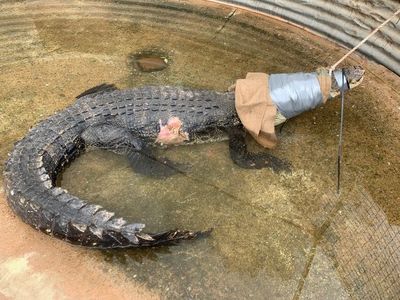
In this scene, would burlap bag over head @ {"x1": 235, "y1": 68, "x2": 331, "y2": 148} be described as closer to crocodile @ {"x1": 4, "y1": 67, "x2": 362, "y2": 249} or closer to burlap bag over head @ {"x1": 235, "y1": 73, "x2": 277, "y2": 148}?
burlap bag over head @ {"x1": 235, "y1": 73, "x2": 277, "y2": 148}

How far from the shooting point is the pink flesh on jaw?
387cm

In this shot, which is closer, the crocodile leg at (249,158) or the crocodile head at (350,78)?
the crocodile leg at (249,158)

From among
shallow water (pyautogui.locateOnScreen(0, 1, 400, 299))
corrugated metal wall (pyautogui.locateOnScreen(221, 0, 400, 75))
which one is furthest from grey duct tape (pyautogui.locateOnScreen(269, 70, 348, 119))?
corrugated metal wall (pyautogui.locateOnScreen(221, 0, 400, 75))

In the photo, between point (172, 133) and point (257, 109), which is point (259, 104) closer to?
point (257, 109)

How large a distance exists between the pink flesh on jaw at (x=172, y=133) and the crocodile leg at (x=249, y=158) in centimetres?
43

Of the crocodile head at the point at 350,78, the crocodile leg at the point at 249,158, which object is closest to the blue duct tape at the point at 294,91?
the crocodile head at the point at 350,78

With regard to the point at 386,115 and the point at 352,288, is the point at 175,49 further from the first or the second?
the point at 352,288

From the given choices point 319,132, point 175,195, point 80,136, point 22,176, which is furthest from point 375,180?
point 22,176

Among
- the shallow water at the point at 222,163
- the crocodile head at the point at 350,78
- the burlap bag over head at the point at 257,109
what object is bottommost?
the shallow water at the point at 222,163

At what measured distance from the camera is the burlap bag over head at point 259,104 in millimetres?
3758

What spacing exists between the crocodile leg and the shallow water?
0.26 feet

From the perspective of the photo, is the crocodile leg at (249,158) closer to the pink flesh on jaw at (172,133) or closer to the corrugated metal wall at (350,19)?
the pink flesh on jaw at (172,133)

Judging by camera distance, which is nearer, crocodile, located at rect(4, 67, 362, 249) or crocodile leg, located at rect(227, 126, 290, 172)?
crocodile, located at rect(4, 67, 362, 249)

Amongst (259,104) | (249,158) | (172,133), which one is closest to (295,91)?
(259,104)
